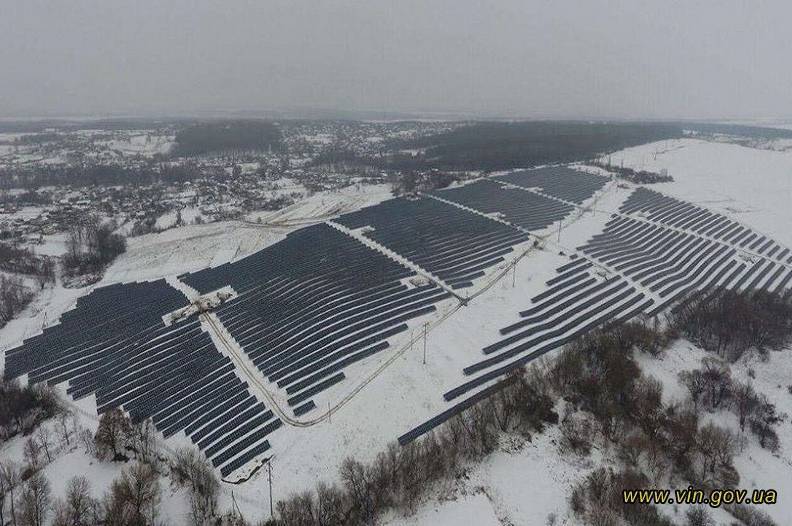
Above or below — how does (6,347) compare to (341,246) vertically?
below

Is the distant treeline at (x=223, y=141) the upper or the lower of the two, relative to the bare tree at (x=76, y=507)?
upper

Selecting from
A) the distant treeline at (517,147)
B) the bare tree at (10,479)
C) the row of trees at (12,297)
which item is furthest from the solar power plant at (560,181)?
the row of trees at (12,297)

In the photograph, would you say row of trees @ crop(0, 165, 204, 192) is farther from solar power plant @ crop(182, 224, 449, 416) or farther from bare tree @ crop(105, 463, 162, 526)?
bare tree @ crop(105, 463, 162, 526)

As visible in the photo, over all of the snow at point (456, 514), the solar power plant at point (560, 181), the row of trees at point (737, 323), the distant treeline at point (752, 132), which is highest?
the distant treeline at point (752, 132)

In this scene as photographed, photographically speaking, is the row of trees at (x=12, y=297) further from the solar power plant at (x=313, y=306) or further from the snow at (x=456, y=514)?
the snow at (x=456, y=514)

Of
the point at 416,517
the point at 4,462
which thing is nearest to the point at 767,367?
the point at 416,517

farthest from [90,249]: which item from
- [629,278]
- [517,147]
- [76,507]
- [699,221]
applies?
[517,147]

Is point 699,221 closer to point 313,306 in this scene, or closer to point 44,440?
point 313,306

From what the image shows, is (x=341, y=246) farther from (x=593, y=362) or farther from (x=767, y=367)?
(x=767, y=367)
